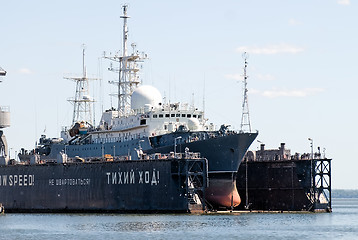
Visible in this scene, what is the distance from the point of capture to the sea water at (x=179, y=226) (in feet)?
209

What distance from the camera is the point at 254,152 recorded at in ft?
315

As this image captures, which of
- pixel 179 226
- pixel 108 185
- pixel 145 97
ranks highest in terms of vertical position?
pixel 145 97

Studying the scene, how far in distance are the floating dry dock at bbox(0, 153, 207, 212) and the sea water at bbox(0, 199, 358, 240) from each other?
4.28 feet

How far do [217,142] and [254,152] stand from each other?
15269 millimetres

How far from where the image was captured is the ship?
270 feet

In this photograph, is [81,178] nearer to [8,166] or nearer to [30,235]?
[8,166]

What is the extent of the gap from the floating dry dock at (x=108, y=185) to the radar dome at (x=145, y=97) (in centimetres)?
818

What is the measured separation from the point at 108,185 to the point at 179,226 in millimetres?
16861

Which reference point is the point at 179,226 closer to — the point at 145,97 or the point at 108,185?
the point at 108,185

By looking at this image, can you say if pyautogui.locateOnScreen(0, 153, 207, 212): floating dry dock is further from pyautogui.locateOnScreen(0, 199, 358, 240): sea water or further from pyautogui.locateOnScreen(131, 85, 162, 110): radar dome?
pyautogui.locateOnScreen(131, 85, 162, 110): radar dome

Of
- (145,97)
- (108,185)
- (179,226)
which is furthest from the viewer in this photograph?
(145,97)

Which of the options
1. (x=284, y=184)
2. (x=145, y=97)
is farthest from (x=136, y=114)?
(x=284, y=184)

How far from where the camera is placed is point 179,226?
225ft

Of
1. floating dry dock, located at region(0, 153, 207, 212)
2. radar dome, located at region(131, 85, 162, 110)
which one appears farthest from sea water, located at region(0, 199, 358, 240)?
radar dome, located at region(131, 85, 162, 110)
